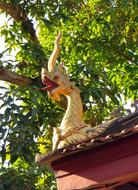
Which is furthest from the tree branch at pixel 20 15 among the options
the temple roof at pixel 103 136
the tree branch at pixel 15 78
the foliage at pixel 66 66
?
the temple roof at pixel 103 136

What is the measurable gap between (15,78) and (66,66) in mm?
1699

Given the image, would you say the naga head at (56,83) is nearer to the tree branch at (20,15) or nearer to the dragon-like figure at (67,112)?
the dragon-like figure at (67,112)

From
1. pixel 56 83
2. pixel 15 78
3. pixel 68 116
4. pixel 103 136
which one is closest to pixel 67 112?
pixel 68 116

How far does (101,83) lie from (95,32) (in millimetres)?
1654

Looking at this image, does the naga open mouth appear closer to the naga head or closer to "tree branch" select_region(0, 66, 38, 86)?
the naga head

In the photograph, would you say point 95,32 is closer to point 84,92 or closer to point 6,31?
point 6,31

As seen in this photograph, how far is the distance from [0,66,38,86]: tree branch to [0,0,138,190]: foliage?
153mm

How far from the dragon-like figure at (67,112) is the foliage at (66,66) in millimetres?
2505

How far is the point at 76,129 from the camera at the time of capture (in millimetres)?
4172

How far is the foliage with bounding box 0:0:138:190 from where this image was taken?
7199 mm

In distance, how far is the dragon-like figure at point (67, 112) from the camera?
13.5ft

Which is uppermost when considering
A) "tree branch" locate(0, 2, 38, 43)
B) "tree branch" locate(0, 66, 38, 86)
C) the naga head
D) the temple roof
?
"tree branch" locate(0, 2, 38, 43)

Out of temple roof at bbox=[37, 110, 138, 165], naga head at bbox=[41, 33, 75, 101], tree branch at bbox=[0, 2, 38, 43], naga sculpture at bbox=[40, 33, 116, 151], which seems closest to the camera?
temple roof at bbox=[37, 110, 138, 165]

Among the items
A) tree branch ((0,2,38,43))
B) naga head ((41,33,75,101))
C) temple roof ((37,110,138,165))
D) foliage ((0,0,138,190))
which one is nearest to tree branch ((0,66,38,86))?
foliage ((0,0,138,190))
